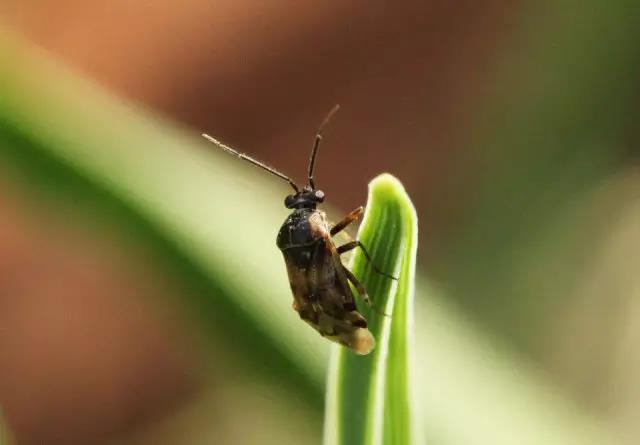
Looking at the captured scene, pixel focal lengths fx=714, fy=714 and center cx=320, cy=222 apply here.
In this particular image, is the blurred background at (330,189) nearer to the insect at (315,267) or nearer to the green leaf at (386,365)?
the insect at (315,267)

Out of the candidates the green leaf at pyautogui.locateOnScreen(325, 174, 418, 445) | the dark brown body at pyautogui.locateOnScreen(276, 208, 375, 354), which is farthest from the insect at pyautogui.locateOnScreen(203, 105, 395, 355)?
the green leaf at pyautogui.locateOnScreen(325, 174, 418, 445)

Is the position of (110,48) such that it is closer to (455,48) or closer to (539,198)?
(455,48)

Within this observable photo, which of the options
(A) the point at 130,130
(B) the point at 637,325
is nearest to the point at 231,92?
(A) the point at 130,130

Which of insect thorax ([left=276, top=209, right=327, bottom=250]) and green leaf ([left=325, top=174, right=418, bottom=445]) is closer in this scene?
green leaf ([left=325, top=174, right=418, bottom=445])

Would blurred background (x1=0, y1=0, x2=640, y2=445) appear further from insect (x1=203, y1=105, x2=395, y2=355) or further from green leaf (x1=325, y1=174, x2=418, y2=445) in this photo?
green leaf (x1=325, y1=174, x2=418, y2=445)

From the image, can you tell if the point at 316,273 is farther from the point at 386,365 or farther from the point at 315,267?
the point at 386,365
